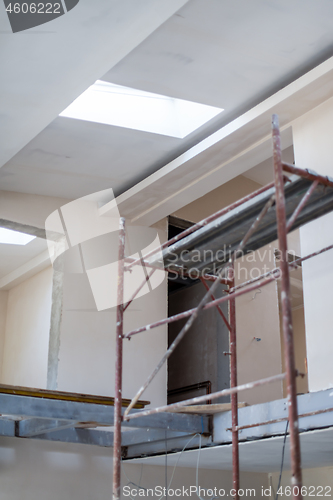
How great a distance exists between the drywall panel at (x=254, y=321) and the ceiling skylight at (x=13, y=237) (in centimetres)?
256

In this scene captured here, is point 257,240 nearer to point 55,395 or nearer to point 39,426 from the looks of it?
point 55,395

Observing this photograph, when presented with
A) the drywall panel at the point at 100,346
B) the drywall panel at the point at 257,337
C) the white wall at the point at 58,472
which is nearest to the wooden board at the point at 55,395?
the drywall panel at the point at 100,346

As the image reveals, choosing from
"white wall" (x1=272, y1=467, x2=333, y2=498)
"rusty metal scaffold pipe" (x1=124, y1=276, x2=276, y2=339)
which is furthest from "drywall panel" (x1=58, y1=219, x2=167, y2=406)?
"rusty metal scaffold pipe" (x1=124, y1=276, x2=276, y2=339)

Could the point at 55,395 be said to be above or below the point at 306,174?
below

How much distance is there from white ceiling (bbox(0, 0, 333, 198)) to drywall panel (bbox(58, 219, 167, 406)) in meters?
2.13

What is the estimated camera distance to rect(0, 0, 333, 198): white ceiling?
476 centimetres

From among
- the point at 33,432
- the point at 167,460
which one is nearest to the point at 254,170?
the point at 167,460

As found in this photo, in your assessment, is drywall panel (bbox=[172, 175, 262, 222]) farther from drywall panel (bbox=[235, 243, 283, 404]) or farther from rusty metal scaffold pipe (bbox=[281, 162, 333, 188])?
rusty metal scaffold pipe (bbox=[281, 162, 333, 188])

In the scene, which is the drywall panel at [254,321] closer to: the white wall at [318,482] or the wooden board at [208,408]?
the white wall at [318,482]

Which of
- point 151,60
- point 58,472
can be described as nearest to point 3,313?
point 58,472

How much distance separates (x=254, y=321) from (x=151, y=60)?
541 cm

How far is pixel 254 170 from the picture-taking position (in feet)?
35.0

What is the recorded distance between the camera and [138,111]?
22.5ft

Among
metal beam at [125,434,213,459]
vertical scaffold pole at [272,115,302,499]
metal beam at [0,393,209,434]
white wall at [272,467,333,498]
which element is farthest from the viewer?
white wall at [272,467,333,498]
